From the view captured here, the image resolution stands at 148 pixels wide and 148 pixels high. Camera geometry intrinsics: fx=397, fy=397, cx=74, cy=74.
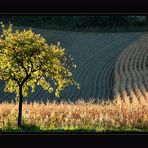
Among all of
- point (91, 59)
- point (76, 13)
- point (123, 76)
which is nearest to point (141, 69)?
point (123, 76)

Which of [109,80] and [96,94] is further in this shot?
[109,80]

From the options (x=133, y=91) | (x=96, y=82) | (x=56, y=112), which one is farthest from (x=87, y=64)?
(x=56, y=112)

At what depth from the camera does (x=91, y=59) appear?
43.0 meters

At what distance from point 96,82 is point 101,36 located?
86.3ft

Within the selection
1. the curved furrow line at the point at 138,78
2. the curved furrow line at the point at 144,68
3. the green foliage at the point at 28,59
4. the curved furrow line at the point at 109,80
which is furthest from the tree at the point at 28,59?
the curved furrow line at the point at 144,68

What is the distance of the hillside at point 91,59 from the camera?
2459 centimetres

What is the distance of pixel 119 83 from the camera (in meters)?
29.4

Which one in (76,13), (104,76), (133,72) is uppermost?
(133,72)

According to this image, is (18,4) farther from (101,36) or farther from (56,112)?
(101,36)

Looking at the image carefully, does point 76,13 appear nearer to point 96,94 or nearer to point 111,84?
point 96,94

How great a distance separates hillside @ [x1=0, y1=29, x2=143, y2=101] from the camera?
2459 centimetres

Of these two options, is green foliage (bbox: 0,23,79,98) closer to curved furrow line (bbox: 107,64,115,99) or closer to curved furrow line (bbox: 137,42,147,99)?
curved furrow line (bbox: 137,42,147,99)

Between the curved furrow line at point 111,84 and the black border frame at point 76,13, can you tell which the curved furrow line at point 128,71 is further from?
the black border frame at point 76,13
